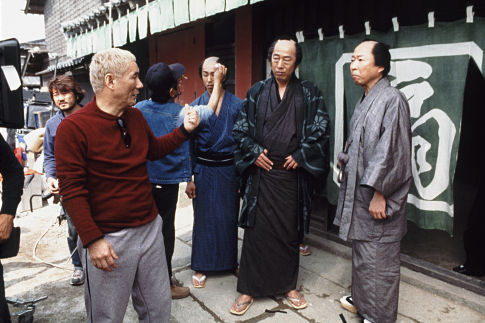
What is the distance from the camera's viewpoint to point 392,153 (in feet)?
8.82

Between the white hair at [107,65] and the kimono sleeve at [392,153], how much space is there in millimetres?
2000

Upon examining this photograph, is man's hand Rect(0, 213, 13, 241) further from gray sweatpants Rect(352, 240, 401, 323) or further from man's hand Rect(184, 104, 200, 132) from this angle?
gray sweatpants Rect(352, 240, 401, 323)

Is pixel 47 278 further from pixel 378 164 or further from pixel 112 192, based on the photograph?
pixel 378 164

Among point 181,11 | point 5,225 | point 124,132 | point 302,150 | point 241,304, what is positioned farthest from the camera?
point 181,11

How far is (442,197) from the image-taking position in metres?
3.50

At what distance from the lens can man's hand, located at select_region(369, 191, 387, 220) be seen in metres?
2.75

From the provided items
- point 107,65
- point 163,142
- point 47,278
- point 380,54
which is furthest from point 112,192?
point 47,278

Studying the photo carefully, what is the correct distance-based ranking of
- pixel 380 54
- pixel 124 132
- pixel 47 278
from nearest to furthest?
pixel 124 132
pixel 380 54
pixel 47 278

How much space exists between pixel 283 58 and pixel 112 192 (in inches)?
78.2

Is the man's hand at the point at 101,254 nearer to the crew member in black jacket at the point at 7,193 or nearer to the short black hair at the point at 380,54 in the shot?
the crew member in black jacket at the point at 7,193

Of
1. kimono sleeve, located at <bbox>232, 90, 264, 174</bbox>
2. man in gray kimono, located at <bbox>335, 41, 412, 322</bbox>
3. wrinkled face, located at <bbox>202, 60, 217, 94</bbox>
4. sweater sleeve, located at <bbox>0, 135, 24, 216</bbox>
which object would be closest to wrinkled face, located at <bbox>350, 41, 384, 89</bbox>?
man in gray kimono, located at <bbox>335, 41, 412, 322</bbox>

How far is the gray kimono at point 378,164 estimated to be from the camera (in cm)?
268

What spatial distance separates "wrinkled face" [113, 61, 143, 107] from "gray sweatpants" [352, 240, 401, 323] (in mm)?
2259

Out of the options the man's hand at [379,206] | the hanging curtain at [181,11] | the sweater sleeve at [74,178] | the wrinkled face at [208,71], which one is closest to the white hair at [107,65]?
the sweater sleeve at [74,178]
